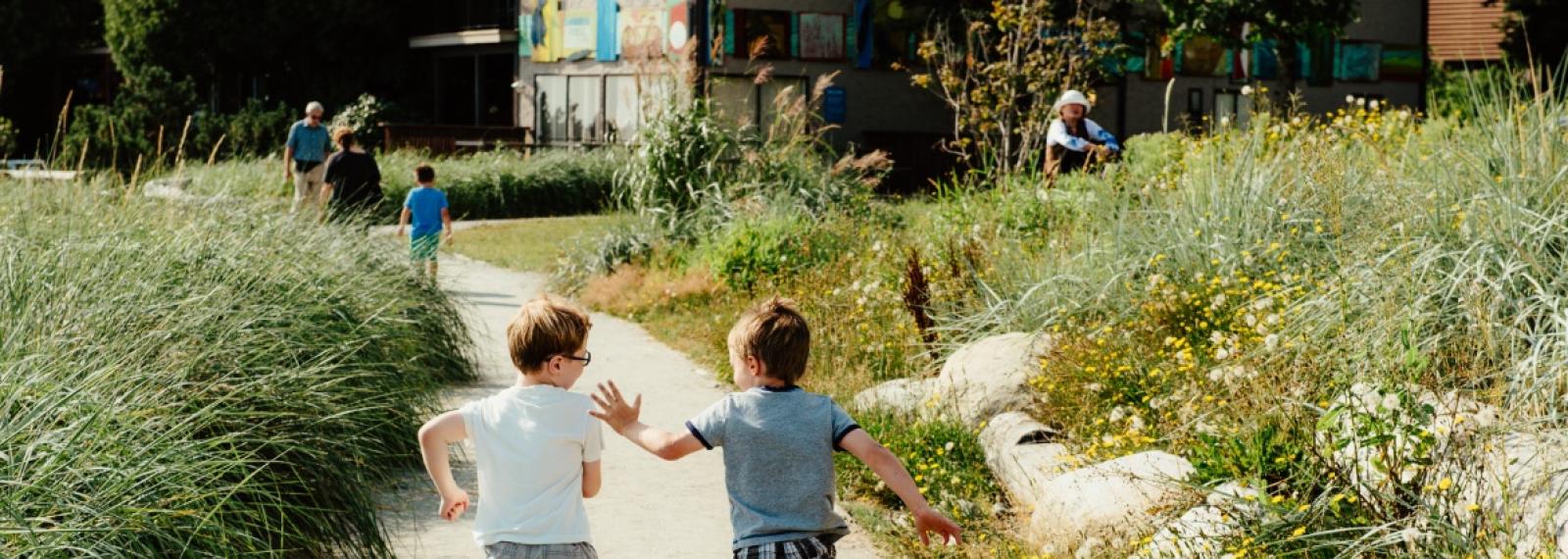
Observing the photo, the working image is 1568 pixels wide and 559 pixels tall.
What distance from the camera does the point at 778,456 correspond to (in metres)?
3.90

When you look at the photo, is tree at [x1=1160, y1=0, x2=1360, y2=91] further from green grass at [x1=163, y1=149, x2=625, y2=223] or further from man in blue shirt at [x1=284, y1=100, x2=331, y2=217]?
man in blue shirt at [x1=284, y1=100, x2=331, y2=217]

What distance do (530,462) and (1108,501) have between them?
226 cm

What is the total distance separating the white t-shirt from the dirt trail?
5.92 ft

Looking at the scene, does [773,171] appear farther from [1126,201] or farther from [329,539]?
[329,539]

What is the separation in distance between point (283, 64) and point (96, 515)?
32.1 m

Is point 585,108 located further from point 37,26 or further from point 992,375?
point 992,375

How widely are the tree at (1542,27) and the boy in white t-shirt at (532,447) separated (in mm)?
30328

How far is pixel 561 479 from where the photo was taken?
3.85m

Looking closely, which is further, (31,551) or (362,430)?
(362,430)

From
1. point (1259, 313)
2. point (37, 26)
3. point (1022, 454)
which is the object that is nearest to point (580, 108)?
point (37, 26)

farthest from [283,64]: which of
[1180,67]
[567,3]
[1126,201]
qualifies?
[1126,201]

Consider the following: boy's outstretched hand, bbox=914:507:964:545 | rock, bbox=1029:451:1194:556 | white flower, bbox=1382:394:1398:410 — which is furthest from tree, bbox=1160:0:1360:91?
boy's outstretched hand, bbox=914:507:964:545

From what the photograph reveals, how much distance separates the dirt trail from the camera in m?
5.91

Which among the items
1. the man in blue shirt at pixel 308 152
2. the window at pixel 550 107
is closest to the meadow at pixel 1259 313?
the man in blue shirt at pixel 308 152
